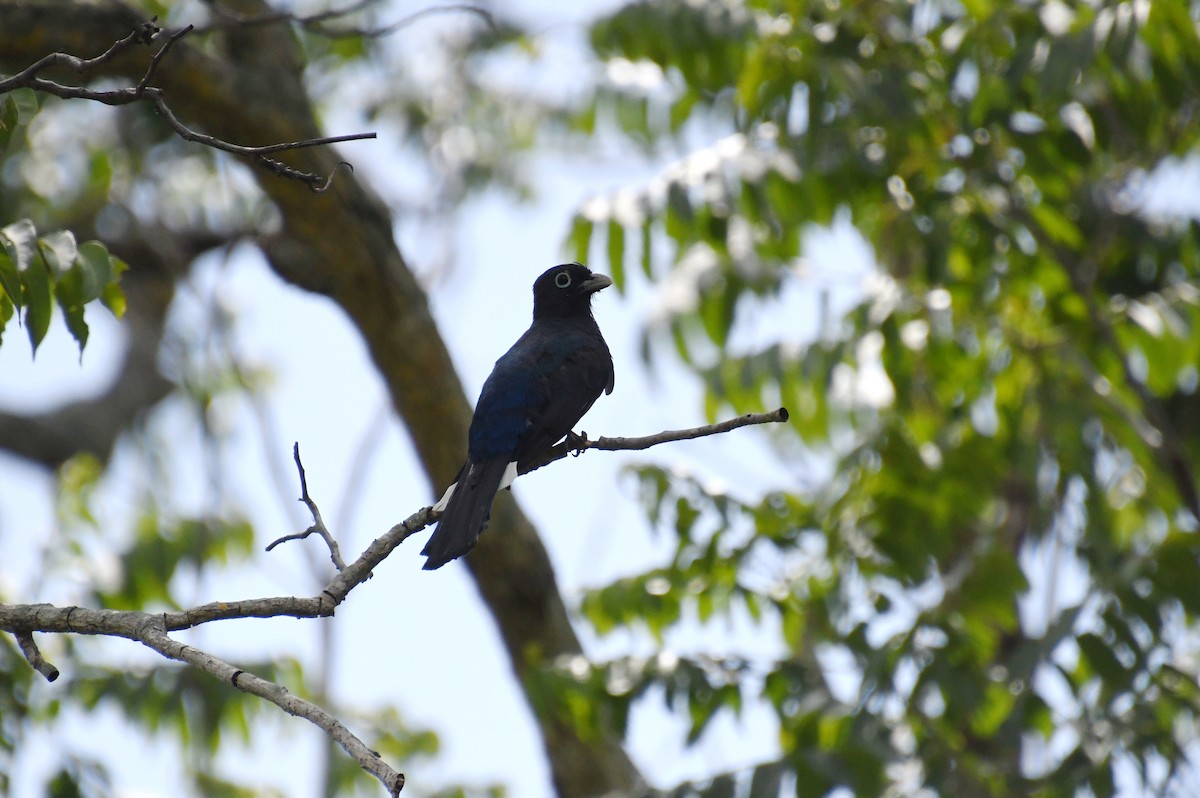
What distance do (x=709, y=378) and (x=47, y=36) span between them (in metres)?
3.17

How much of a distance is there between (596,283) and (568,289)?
0.15 m

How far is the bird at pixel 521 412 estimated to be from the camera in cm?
373

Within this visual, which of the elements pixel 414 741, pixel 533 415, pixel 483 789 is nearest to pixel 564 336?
pixel 533 415

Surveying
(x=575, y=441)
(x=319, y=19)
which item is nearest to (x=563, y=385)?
(x=575, y=441)

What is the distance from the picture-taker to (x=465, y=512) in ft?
12.5

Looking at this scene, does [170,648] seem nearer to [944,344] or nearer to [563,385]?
[563,385]

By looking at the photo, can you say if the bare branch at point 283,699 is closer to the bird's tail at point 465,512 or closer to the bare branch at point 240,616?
the bare branch at point 240,616

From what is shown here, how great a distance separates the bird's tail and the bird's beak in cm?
154

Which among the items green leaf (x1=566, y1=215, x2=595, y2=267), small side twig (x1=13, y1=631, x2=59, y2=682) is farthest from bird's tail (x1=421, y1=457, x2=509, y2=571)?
green leaf (x1=566, y1=215, x2=595, y2=267)

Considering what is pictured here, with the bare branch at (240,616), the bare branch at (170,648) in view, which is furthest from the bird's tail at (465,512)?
the bare branch at (170,648)

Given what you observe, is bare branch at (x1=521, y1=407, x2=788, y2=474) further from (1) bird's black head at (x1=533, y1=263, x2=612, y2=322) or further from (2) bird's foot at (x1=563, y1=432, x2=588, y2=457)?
(1) bird's black head at (x1=533, y1=263, x2=612, y2=322)

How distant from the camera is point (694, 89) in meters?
6.29

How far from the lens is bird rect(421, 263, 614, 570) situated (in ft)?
12.2

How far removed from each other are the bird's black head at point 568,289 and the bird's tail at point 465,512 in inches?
61.2
